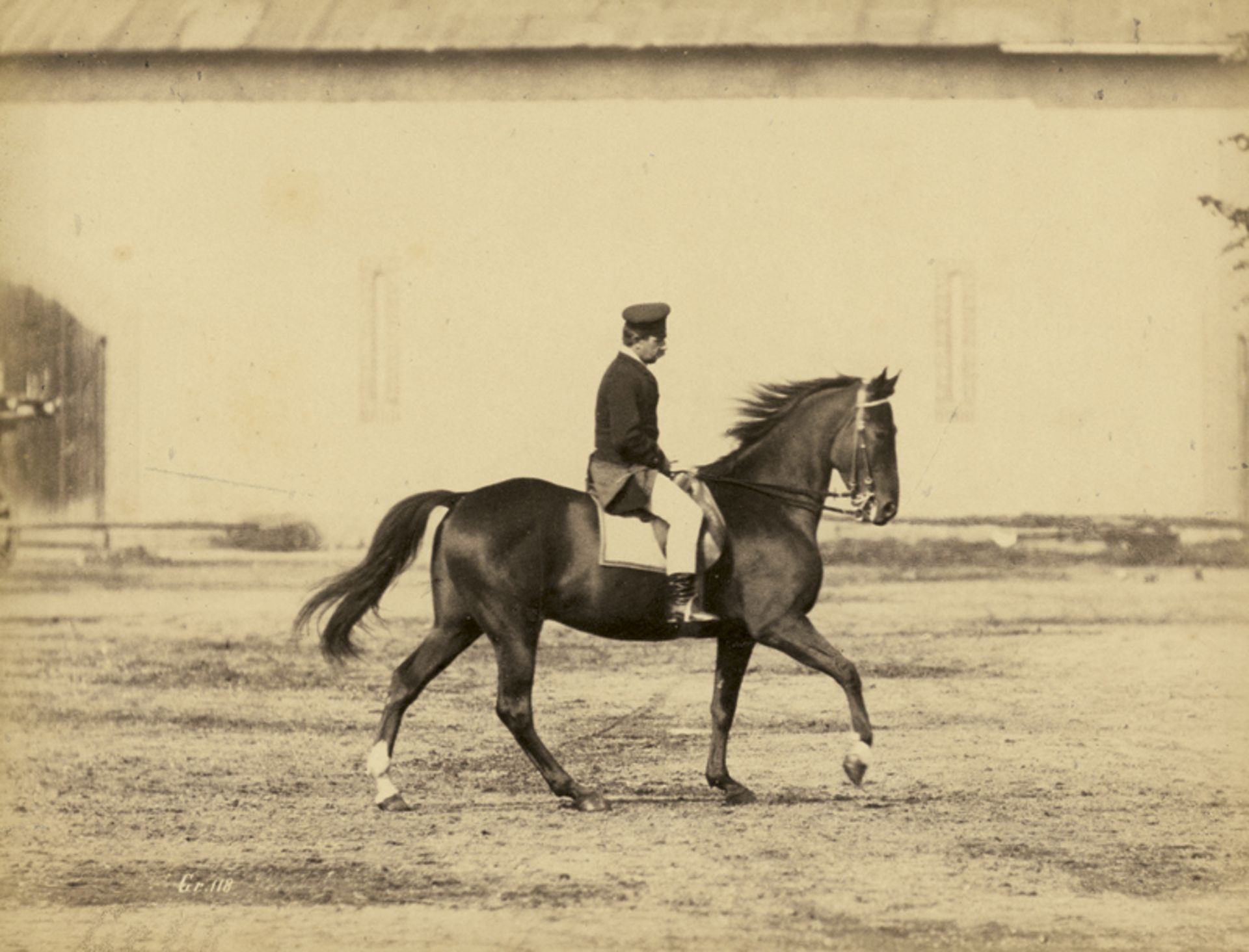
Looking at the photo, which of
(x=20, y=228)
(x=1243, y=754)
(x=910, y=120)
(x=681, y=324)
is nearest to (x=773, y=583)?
(x=1243, y=754)

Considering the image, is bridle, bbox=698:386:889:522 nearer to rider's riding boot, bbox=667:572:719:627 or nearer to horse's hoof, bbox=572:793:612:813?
rider's riding boot, bbox=667:572:719:627

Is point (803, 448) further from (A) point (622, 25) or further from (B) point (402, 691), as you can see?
(A) point (622, 25)

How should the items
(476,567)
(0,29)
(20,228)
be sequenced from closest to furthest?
(476,567), (20,228), (0,29)

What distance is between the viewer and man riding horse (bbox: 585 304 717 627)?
27.1ft

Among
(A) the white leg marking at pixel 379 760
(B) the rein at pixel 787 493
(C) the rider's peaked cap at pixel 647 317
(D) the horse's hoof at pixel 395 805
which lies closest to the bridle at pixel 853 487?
(B) the rein at pixel 787 493

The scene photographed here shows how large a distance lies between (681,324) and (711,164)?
173cm

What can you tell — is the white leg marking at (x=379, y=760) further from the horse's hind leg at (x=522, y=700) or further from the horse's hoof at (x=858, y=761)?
the horse's hoof at (x=858, y=761)

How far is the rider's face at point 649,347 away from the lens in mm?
8305

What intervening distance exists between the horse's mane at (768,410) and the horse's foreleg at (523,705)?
1391 millimetres

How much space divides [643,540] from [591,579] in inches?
12.8

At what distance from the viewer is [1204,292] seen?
18.0 meters

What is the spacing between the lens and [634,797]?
8.61m

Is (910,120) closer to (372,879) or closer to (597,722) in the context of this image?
(597,722)

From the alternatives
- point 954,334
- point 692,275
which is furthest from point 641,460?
point 954,334
